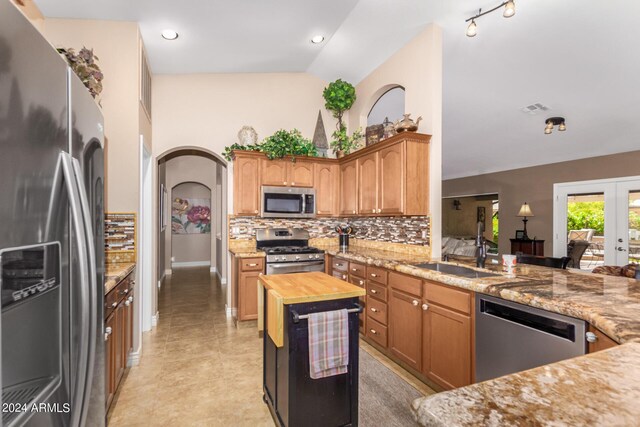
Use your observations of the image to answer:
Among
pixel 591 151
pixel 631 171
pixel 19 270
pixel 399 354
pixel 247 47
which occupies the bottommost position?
pixel 399 354

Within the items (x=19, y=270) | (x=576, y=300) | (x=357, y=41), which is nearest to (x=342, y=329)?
(x=576, y=300)

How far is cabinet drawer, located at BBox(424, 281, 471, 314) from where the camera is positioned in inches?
87.1

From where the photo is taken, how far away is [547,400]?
642mm

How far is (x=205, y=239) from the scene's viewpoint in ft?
30.1

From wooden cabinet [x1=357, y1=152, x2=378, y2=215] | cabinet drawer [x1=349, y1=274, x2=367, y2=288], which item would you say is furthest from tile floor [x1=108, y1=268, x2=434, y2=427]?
wooden cabinet [x1=357, y1=152, x2=378, y2=215]

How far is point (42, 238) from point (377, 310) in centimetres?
291

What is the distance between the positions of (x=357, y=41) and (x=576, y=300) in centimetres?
363

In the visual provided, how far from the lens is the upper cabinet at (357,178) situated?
3.39 metres

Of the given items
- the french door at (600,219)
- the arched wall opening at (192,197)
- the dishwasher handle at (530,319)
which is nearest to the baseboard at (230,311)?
the arched wall opening at (192,197)

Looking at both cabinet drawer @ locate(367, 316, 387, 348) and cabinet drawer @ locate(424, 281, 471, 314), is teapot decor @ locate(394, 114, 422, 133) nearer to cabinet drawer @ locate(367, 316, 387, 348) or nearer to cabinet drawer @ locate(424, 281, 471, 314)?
cabinet drawer @ locate(424, 281, 471, 314)

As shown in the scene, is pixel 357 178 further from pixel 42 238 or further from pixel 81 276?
pixel 42 238


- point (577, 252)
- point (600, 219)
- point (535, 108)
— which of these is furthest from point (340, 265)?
point (600, 219)

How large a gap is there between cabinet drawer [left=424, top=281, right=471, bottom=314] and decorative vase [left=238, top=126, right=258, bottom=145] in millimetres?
3206

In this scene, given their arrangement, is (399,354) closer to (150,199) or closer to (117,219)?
(117,219)
